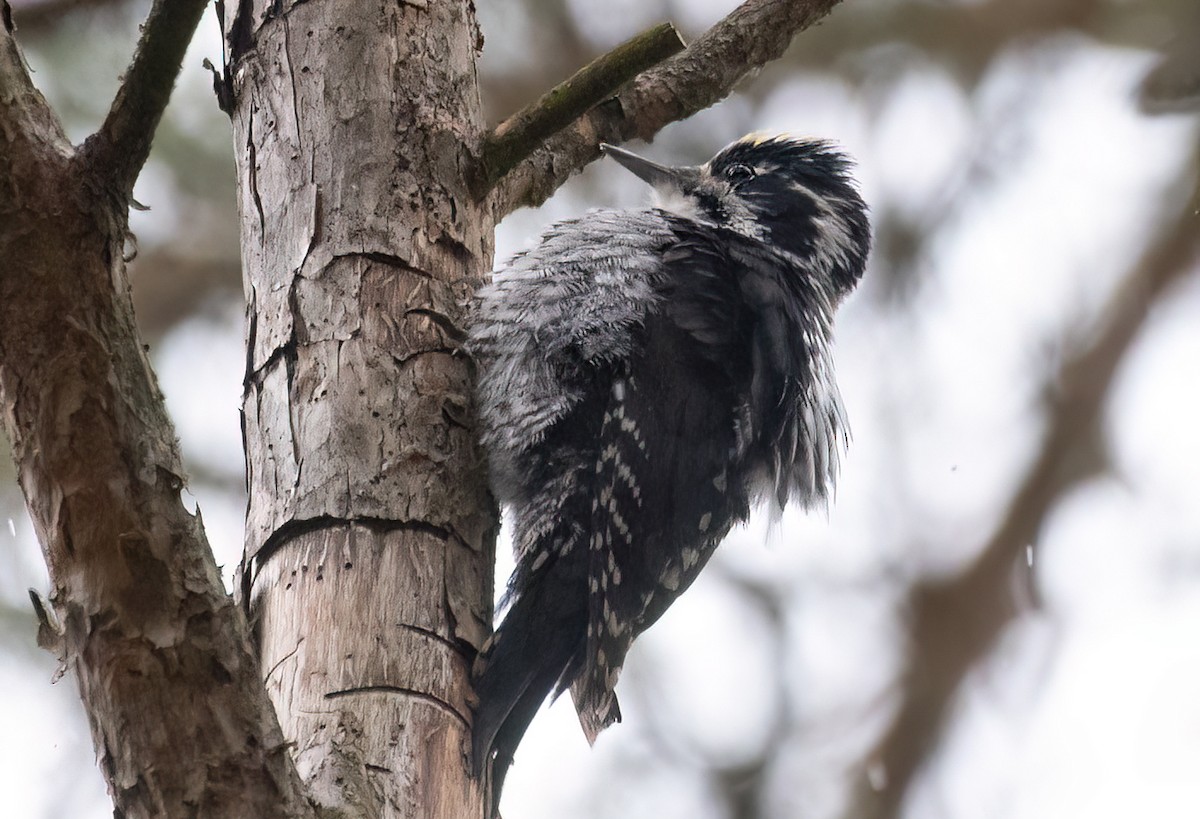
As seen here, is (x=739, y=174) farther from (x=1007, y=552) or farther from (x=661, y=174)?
(x=1007, y=552)

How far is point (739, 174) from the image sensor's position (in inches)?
138

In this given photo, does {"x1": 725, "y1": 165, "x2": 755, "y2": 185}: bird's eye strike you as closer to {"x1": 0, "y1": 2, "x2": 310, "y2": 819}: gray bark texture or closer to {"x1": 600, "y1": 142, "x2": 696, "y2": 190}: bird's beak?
{"x1": 600, "y1": 142, "x2": 696, "y2": 190}: bird's beak

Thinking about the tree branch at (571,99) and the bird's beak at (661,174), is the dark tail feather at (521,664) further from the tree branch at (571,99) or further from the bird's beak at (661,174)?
the bird's beak at (661,174)

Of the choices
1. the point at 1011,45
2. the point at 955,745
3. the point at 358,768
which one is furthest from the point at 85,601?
the point at 1011,45

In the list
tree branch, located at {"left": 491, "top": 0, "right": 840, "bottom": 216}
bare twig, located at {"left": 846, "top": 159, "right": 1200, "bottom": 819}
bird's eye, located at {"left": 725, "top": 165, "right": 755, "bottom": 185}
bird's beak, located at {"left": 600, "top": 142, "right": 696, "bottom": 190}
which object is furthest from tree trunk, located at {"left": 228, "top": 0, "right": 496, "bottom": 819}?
bare twig, located at {"left": 846, "top": 159, "right": 1200, "bottom": 819}

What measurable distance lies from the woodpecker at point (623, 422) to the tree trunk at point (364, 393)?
0.12m

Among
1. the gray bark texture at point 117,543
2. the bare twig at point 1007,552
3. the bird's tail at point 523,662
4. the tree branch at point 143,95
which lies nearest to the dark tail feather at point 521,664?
the bird's tail at point 523,662

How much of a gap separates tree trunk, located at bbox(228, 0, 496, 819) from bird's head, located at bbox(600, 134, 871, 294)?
84 cm

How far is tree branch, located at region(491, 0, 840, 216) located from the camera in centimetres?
312

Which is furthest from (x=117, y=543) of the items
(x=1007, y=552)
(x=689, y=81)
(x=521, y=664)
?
(x=1007, y=552)

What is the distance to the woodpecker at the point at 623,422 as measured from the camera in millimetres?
2523

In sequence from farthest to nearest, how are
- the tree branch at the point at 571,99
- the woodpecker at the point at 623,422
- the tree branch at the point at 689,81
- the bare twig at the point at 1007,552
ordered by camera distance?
the bare twig at the point at 1007,552, the tree branch at the point at 689,81, the woodpecker at the point at 623,422, the tree branch at the point at 571,99

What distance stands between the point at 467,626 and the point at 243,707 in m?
0.76

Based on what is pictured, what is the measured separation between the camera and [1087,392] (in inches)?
219
